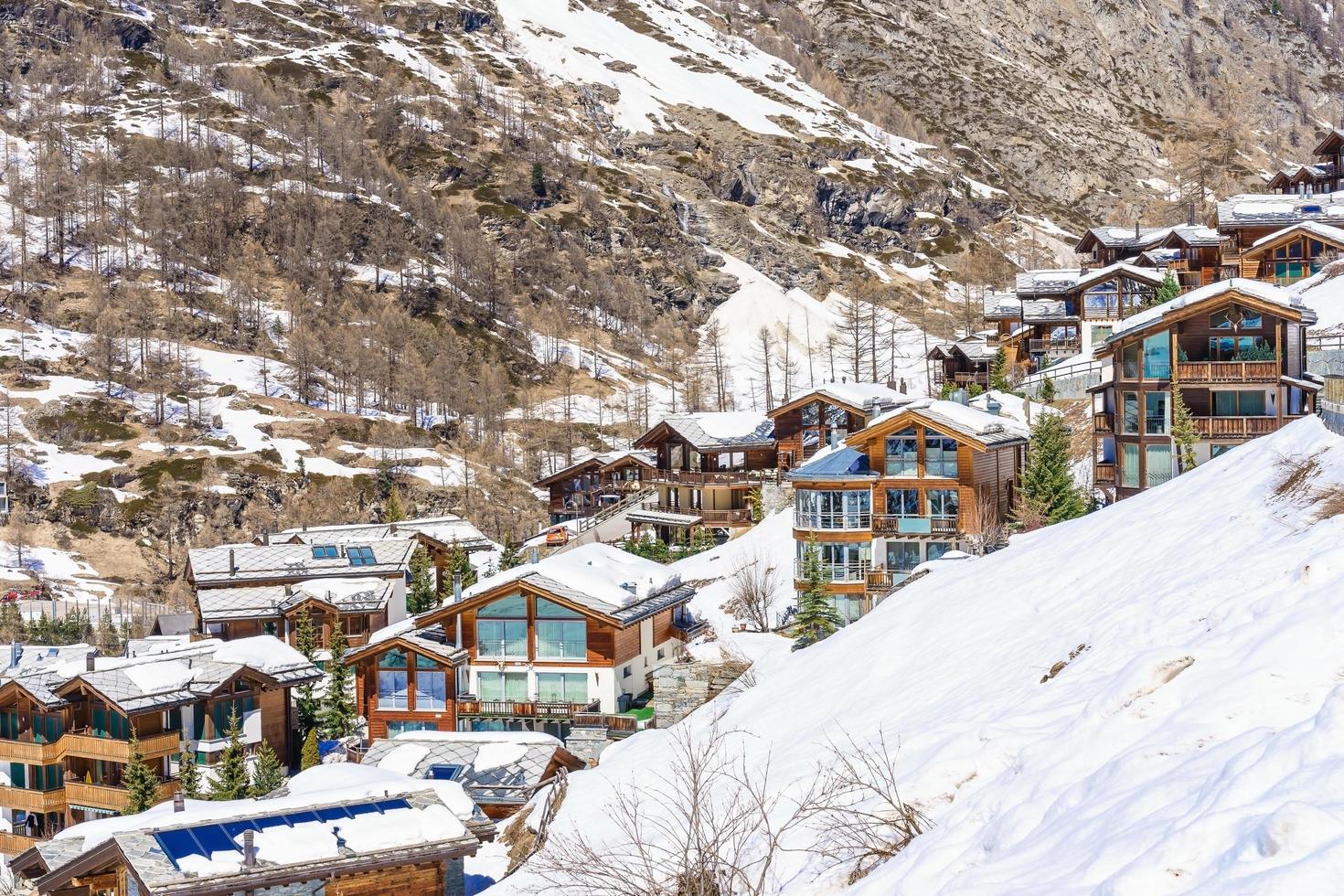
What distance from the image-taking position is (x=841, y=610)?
4428cm

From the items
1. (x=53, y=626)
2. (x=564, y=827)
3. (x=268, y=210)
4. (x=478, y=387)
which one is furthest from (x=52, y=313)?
(x=564, y=827)

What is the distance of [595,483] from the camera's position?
7925cm

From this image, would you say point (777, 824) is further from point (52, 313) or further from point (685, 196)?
point (685, 196)

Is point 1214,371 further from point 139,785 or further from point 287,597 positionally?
point 287,597

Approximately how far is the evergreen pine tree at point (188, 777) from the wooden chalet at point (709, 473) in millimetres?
30750

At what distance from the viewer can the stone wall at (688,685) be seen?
33.2 meters

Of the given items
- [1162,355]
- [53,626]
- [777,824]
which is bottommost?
[53,626]

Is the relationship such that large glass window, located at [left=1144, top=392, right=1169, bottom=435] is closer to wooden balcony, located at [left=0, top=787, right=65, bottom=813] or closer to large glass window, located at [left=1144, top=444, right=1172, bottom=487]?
large glass window, located at [left=1144, top=444, right=1172, bottom=487]

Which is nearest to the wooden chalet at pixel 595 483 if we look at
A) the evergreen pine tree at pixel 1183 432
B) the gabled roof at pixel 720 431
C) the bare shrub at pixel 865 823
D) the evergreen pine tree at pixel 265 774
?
the gabled roof at pixel 720 431

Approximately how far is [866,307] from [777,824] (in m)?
144

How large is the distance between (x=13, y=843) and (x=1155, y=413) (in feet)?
134

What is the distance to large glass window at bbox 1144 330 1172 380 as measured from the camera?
40969 millimetres

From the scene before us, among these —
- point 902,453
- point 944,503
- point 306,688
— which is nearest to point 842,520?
point 902,453

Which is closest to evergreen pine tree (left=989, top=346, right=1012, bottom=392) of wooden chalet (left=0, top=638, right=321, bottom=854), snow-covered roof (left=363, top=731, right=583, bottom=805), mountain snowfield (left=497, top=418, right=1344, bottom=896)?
snow-covered roof (left=363, top=731, right=583, bottom=805)
